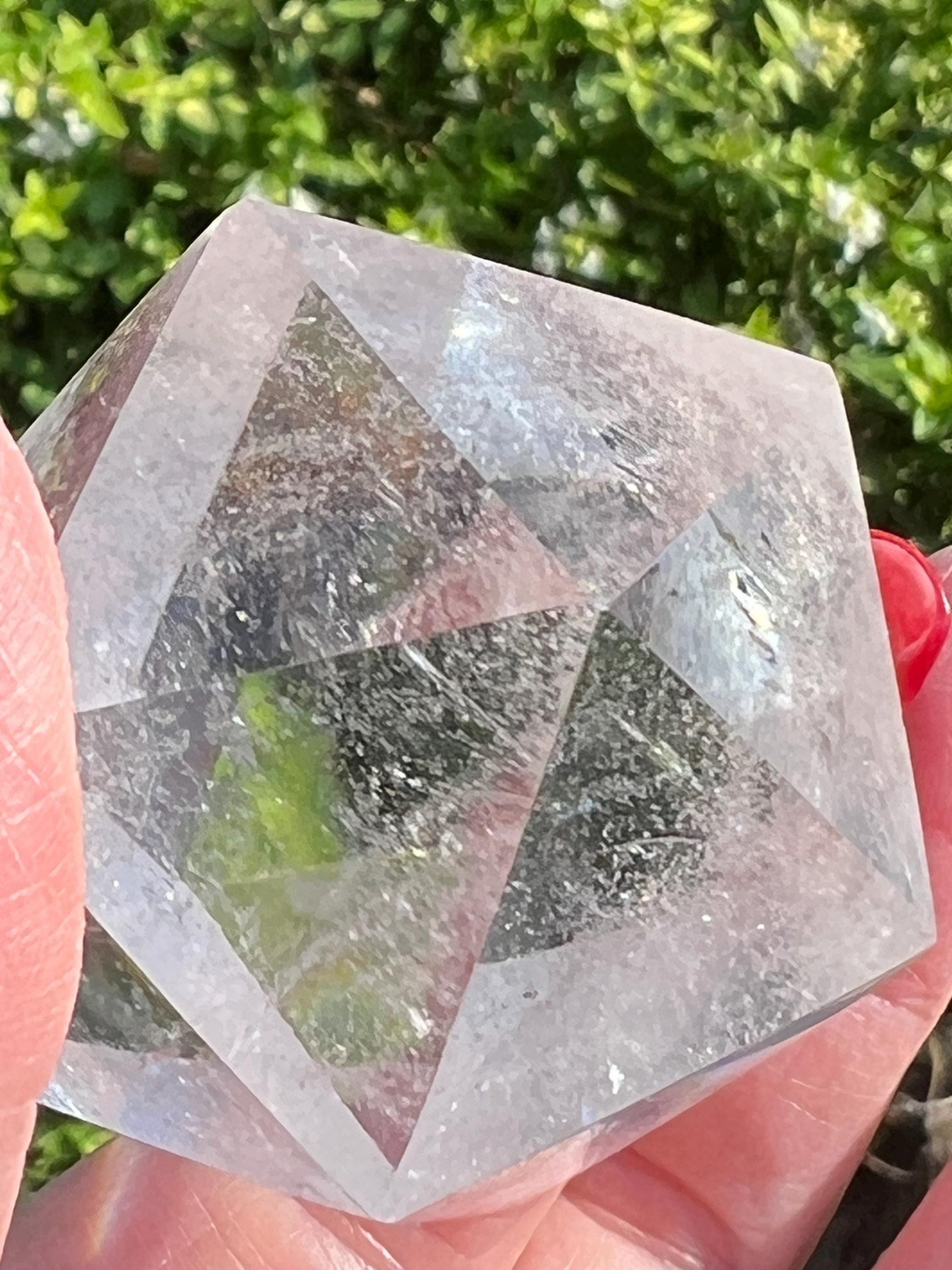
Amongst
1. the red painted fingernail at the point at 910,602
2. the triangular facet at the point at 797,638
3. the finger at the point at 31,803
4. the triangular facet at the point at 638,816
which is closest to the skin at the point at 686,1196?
the red painted fingernail at the point at 910,602

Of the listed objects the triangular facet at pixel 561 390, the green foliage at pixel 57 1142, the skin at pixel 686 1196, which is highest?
the triangular facet at pixel 561 390

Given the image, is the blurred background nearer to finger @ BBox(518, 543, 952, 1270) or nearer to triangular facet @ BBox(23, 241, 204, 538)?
finger @ BBox(518, 543, 952, 1270)

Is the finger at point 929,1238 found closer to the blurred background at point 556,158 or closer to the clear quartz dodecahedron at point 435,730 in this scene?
the blurred background at point 556,158

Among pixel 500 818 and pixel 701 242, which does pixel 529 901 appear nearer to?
pixel 500 818

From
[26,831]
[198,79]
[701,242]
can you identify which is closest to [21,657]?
[26,831]

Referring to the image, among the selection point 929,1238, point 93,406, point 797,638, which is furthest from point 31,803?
point 929,1238

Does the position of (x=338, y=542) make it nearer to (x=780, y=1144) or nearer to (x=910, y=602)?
(x=910, y=602)

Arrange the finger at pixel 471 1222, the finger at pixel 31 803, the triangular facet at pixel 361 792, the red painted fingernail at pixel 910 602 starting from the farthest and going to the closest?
the finger at pixel 471 1222 < the red painted fingernail at pixel 910 602 < the triangular facet at pixel 361 792 < the finger at pixel 31 803
